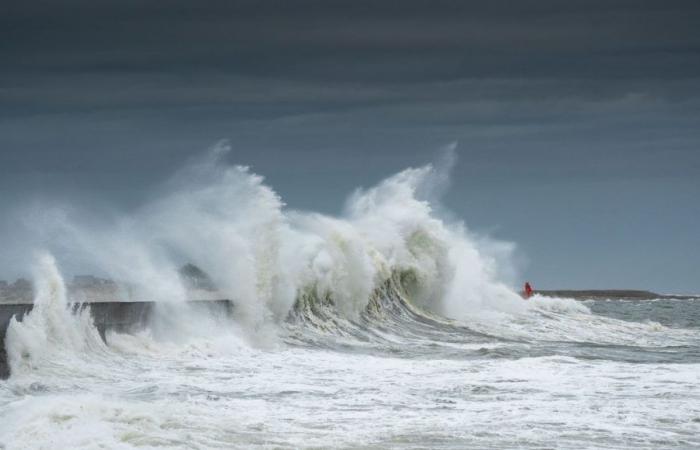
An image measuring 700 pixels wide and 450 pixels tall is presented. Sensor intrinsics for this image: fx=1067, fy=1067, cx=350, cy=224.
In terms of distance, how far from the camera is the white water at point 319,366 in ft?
28.6

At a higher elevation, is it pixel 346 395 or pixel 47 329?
pixel 47 329

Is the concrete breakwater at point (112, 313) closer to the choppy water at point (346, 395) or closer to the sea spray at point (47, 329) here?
the sea spray at point (47, 329)

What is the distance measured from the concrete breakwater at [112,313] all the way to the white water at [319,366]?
17 cm

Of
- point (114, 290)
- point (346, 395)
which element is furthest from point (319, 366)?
point (114, 290)

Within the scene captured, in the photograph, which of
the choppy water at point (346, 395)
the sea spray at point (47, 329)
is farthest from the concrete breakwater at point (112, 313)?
the choppy water at point (346, 395)

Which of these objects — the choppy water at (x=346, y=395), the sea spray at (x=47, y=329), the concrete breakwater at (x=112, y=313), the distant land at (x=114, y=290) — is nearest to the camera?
the choppy water at (x=346, y=395)

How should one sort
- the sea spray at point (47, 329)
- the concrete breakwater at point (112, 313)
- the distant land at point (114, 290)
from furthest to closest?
the distant land at point (114, 290)
the concrete breakwater at point (112, 313)
the sea spray at point (47, 329)

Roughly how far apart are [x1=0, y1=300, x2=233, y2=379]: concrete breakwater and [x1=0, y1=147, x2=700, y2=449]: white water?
17 cm

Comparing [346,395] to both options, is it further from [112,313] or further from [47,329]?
[112,313]

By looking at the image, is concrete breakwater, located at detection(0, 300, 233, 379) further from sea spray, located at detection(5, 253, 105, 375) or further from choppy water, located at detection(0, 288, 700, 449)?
choppy water, located at detection(0, 288, 700, 449)

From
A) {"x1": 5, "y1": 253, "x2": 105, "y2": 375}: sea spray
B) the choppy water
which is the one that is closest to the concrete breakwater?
{"x1": 5, "y1": 253, "x2": 105, "y2": 375}: sea spray

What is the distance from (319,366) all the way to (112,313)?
134 inches

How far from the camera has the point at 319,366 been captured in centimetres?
1424

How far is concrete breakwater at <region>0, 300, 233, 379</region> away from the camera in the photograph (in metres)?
13.2
